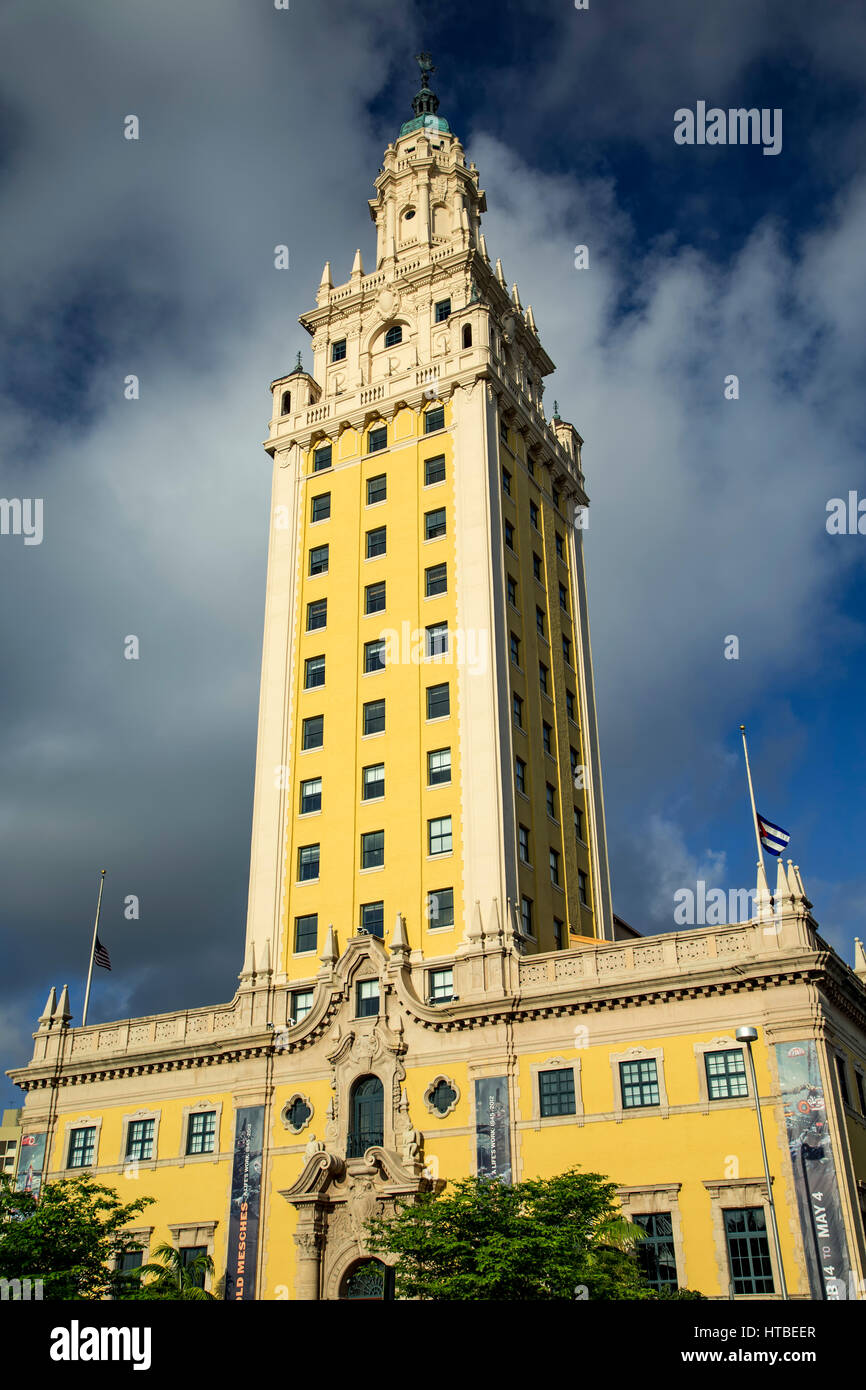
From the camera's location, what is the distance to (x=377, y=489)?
62.6 meters

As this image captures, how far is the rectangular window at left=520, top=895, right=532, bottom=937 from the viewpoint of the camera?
5066 cm

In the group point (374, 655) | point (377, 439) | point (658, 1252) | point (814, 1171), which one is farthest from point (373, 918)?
point (377, 439)

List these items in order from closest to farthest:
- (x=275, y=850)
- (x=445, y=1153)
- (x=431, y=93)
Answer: (x=445, y=1153), (x=275, y=850), (x=431, y=93)

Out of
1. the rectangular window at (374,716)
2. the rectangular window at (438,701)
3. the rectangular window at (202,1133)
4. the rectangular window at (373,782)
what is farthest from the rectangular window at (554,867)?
the rectangular window at (202,1133)

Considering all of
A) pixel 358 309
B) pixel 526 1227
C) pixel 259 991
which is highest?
pixel 358 309

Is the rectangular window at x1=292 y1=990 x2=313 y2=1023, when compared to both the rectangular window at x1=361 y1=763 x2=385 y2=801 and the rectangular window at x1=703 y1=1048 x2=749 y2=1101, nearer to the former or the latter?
the rectangular window at x1=361 y1=763 x2=385 y2=801

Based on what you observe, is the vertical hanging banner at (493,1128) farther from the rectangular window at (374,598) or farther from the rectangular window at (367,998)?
the rectangular window at (374,598)

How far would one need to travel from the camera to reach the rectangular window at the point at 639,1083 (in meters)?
41.7

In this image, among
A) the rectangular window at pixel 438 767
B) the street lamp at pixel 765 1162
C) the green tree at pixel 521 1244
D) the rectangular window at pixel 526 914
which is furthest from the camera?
the rectangular window at pixel 438 767

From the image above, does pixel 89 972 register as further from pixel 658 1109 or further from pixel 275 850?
pixel 658 1109

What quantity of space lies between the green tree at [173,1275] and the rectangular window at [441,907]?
15.9 m

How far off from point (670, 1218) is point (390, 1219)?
985cm

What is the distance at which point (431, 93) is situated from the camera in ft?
274
